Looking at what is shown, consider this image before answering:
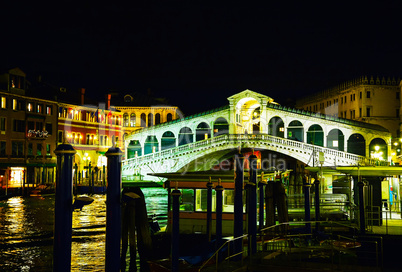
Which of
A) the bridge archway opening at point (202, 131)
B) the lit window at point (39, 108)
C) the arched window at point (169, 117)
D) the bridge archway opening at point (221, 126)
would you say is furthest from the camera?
the arched window at point (169, 117)

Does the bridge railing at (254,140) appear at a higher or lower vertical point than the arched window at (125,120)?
lower

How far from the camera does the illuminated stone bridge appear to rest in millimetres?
36688

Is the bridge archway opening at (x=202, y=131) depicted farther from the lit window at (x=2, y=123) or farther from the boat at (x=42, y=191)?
the lit window at (x=2, y=123)

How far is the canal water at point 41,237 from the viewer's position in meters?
11.7

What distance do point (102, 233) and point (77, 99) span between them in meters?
28.4

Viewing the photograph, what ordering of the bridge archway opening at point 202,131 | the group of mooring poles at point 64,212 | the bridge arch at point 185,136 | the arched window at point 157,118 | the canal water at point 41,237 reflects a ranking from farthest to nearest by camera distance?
the arched window at point 157,118 → the bridge arch at point 185,136 → the bridge archway opening at point 202,131 → the canal water at point 41,237 → the group of mooring poles at point 64,212

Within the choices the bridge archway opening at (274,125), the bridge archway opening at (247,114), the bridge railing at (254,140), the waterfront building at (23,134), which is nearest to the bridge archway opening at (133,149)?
the bridge railing at (254,140)

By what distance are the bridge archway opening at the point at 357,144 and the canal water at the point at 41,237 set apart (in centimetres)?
1989

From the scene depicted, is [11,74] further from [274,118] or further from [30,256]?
[30,256]

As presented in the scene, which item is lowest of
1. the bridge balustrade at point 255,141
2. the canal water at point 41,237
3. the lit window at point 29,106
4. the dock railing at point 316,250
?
the canal water at point 41,237

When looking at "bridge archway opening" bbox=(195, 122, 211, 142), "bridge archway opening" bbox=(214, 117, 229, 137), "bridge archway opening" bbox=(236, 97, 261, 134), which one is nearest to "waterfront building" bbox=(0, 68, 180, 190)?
"bridge archway opening" bbox=(195, 122, 211, 142)

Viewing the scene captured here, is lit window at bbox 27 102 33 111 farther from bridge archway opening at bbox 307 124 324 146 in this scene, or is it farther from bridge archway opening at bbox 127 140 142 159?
bridge archway opening at bbox 307 124 324 146

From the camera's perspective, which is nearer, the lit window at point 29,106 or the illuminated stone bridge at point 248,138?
the lit window at point 29,106

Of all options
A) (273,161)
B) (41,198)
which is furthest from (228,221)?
(273,161)
